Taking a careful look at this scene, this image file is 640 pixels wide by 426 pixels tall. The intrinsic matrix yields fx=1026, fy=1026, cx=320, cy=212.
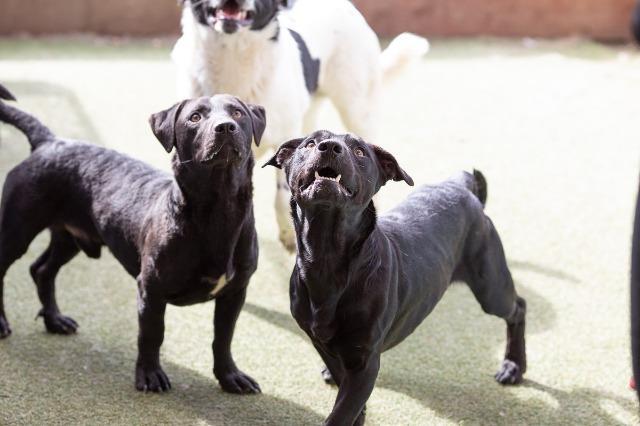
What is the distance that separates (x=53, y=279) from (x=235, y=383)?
99 cm

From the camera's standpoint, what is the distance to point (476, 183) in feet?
13.4

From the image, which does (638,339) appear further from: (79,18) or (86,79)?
(79,18)

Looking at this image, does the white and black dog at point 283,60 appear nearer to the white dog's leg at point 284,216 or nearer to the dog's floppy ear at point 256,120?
the white dog's leg at point 284,216

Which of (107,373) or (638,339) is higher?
(638,339)

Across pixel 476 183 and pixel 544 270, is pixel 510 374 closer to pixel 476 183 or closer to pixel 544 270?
pixel 476 183

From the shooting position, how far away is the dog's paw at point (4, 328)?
4.24 meters

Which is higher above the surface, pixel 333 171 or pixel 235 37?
pixel 333 171

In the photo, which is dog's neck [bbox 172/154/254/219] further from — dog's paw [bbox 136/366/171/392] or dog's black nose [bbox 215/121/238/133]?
dog's paw [bbox 136/366/171/392]

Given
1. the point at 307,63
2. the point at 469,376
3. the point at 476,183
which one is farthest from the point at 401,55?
the point at 469,376

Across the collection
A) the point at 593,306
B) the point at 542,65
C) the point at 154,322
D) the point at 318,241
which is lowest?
the point at 542,65

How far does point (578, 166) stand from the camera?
23.1 feet

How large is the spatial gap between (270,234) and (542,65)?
16.2 feet

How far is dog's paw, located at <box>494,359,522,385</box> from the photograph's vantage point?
404cm

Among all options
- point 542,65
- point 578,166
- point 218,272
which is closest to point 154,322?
point 218,272
